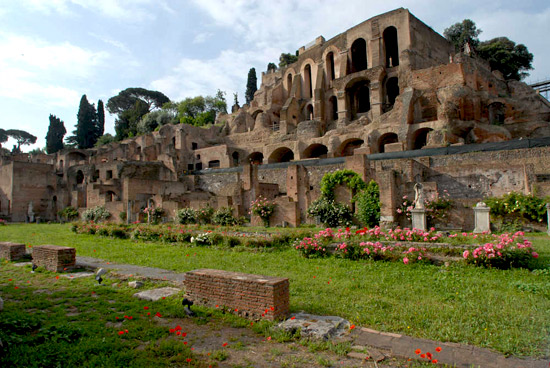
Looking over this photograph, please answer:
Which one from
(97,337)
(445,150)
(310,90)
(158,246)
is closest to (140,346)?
(97,337)

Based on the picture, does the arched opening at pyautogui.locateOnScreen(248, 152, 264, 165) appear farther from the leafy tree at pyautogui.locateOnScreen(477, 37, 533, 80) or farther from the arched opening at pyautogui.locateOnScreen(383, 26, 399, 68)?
the leafy tree at pyautogui.locateOnScreen(477, 37, 533, 80)

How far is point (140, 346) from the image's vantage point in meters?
3.99

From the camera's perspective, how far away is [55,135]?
2485 inches

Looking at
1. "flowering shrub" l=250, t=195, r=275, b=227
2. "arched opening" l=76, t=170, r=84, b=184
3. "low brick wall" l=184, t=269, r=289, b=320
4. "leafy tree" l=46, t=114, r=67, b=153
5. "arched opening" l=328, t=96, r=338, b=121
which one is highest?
"leafy tree" l=46, t=114, r=67, b=153

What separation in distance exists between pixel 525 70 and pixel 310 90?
3132 cm

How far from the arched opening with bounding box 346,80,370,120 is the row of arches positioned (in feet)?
21.0

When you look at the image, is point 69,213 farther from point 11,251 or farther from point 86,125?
point 86,125

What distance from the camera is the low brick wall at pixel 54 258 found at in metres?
8.24

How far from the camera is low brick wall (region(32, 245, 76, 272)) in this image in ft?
27.0

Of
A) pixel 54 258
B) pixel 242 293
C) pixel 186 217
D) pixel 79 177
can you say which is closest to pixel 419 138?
pixel 186 217

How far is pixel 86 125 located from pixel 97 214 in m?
44.3

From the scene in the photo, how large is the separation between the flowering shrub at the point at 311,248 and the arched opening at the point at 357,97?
30.0m

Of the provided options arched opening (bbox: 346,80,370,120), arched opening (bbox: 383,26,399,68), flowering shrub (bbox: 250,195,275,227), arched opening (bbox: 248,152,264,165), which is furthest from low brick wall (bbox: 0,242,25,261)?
arched opening (bbox: 383,26,399,68)

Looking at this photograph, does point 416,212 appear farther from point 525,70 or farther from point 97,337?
point 525,70
